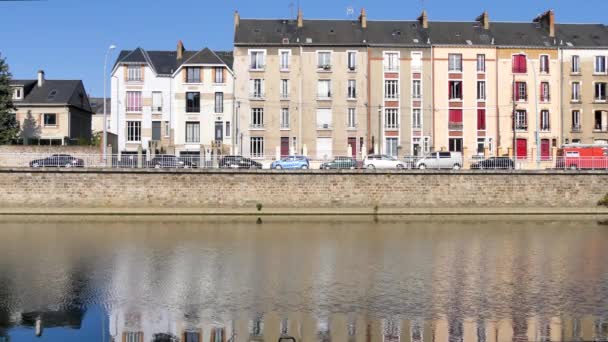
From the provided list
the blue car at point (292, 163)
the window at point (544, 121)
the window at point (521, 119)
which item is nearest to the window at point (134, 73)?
the blue car at point (292, 163)

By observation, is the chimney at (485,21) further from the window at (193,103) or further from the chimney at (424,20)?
the window at (193,103)

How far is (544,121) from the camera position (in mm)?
73438

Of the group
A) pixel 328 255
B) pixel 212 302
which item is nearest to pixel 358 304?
pixel 212 302

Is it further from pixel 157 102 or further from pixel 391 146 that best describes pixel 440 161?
pixel 157 102

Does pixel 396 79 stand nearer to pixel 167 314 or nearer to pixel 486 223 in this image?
pixel 486 223

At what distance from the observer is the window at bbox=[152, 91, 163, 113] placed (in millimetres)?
74375

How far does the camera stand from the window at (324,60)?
72.3 m

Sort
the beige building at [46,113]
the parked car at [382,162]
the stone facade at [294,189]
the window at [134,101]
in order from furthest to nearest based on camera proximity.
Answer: the beige building at [46,113], the window at [134,101], the parked car at [382,162], the stone facade at [294,189]

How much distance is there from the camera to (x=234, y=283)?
2544 centimetres

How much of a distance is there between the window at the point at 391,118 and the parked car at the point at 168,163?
23737 millimetres

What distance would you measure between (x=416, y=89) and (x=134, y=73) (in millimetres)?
27569

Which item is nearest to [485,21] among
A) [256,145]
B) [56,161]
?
[256,145]

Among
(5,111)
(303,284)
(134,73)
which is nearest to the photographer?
(303,284)

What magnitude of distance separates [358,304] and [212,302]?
4231mm
